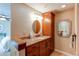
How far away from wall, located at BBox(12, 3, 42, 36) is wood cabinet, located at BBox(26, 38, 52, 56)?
22cm

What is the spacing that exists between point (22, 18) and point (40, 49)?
51cm

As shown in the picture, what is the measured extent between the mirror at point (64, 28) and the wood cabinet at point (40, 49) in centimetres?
20

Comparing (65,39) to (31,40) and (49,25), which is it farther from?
(31,40)

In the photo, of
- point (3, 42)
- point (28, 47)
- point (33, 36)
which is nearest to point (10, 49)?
point (3, 42)

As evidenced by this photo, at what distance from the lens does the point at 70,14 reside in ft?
4.96

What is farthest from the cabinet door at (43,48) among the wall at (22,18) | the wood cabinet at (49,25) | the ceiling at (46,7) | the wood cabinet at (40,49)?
the ceiling at (46,7)

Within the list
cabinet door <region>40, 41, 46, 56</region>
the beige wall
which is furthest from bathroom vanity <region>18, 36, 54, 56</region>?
the beige wall

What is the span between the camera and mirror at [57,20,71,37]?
1.52 m

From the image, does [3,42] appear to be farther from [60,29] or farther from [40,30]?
[60,29]

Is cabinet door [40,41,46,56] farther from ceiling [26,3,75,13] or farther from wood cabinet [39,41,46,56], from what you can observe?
ceiling [26,3,75,13]

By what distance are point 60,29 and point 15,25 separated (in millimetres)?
644

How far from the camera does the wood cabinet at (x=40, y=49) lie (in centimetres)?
151

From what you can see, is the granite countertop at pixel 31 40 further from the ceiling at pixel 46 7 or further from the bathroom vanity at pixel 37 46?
the ceiling at pixel 46 7

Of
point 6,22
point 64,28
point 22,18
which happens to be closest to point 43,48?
point 64,28
